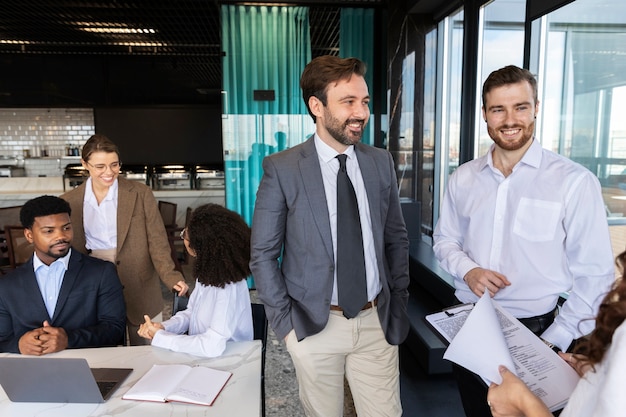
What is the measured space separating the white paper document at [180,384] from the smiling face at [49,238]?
87 cm

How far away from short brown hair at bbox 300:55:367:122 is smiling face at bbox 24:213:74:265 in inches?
53.3

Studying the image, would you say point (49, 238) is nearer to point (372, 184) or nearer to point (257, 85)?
point (372, 184)

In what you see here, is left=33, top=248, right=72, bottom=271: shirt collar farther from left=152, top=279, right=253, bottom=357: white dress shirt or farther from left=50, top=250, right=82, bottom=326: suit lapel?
left=152, top=279, right=253, bottom=357: white dress shirt

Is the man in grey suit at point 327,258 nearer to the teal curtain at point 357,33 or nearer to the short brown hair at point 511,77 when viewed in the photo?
the short brown hair at point 511,77

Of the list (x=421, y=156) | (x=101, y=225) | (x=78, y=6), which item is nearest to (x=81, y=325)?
(x=101, y=225)

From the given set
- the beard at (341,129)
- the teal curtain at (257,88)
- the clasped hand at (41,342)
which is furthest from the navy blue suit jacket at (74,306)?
the teal curtain at (257,88)

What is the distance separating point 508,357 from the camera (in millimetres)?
1138

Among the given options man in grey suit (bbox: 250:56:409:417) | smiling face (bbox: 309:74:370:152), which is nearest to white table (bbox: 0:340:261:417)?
man in grey suit (bbox: 250:56:409:417)

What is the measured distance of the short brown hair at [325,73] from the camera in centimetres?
164

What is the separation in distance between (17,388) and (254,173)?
3.90 meters

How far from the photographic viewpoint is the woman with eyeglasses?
2484 mm

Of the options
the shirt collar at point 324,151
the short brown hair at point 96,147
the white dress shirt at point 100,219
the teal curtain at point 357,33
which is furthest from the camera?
the teal curtain at point 357,33

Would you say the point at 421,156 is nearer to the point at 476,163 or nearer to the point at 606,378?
the point at 476,163

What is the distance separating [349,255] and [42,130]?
9.64 meters
